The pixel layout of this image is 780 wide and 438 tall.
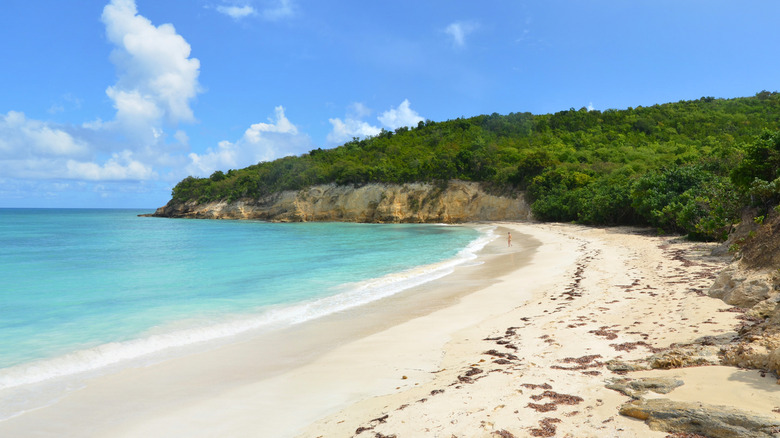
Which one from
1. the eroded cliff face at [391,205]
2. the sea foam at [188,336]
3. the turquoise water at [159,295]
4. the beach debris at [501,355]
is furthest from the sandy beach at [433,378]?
the eroded cliff face at [391,205]

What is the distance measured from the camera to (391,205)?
66375 mm

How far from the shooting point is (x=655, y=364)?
190 inches

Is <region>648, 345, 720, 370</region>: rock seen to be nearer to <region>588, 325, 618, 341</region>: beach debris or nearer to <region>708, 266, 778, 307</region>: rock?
<region>588, 325, 618, 341</region>: beach debris

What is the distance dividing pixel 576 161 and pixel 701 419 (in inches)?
2487

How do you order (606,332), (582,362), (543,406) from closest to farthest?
1. (543,406)
2. (582,362)
3. (606,332)

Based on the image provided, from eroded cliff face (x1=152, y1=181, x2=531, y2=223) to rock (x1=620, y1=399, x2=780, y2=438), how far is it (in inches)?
2138

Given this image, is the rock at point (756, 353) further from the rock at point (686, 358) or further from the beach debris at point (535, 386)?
the beach debris at point (535, 386)

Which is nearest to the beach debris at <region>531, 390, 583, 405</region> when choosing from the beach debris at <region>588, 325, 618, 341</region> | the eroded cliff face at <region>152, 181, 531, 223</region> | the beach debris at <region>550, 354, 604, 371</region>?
the beach debris at <region>550, 354, 604, 371</region>

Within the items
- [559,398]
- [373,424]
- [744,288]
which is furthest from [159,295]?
[744,288]

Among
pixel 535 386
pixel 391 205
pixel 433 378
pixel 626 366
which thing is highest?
pixel 391 205

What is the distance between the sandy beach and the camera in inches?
158

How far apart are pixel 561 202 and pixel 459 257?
99.2ft

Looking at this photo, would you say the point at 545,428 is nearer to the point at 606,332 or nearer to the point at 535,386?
the point at 535,386

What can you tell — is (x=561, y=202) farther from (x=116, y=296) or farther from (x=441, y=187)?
(x=116, y=296)
